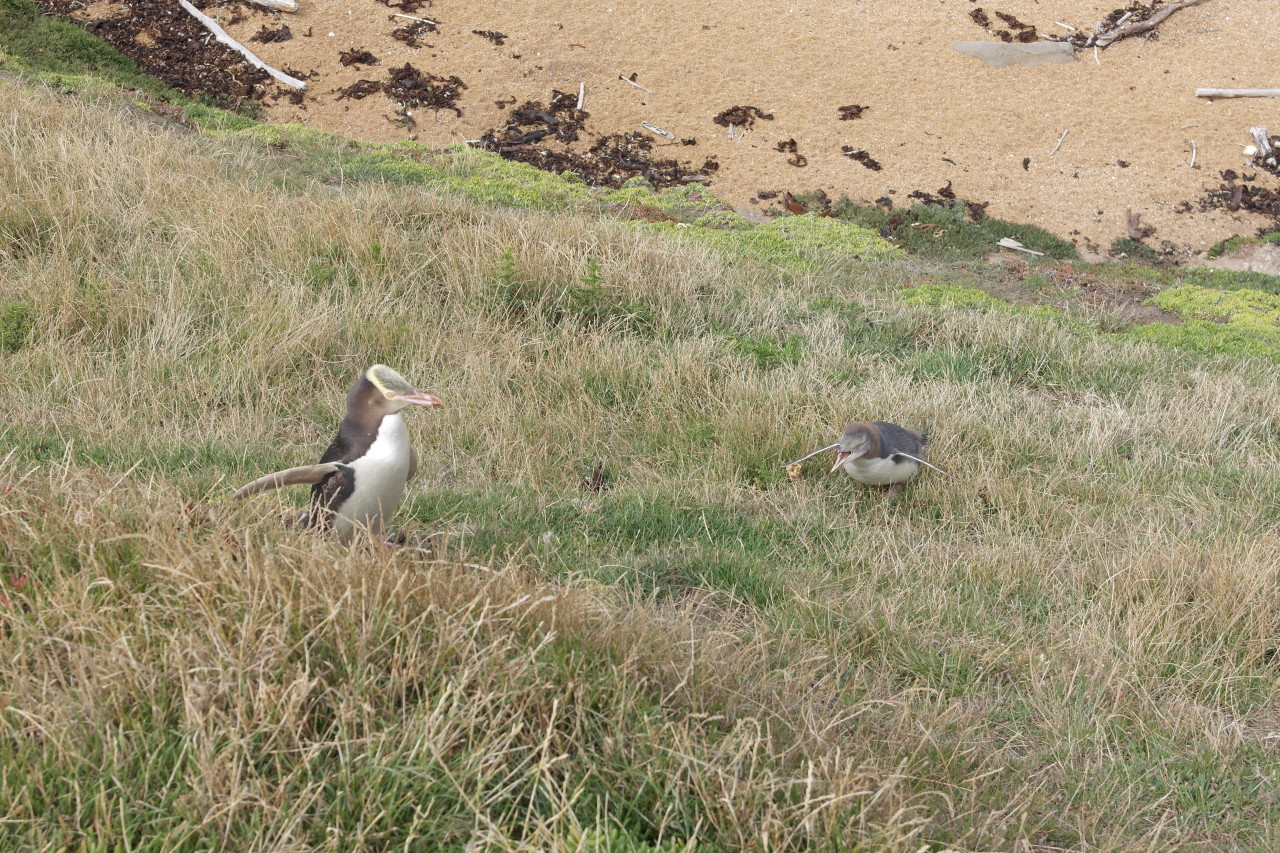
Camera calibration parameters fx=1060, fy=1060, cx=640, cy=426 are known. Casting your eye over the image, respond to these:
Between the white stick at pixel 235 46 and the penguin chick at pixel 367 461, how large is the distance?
39.7 feet

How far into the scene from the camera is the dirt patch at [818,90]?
14000 mm

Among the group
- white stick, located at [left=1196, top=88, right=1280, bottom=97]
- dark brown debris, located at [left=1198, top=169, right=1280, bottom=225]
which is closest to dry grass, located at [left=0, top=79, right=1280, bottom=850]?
dark brown debris, located at [left=1198, top=169, right=1280, bottom=225]

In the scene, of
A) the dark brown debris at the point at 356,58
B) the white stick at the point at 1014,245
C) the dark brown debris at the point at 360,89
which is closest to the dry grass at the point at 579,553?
the white stick at the point at 1014,245

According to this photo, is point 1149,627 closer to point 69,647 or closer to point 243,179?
point 69,647

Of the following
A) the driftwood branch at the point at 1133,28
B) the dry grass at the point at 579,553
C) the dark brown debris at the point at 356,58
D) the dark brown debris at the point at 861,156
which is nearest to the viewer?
the dry grass at the point at 579,553

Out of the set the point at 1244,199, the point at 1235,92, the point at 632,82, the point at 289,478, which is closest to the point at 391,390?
the point at 289,478

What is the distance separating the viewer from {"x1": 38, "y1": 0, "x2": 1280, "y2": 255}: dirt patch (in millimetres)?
14000

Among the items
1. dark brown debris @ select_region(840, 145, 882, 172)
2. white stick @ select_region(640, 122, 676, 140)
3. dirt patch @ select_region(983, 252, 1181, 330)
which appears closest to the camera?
dirt patch @ select_region(983, 252, 1181, 330)

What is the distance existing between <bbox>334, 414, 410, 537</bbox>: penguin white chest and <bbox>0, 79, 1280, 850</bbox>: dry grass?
415 millimetres

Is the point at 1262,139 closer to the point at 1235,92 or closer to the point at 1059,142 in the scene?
the point at 1235,92

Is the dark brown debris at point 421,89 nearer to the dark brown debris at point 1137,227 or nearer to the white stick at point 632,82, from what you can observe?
the white stick at point 632,82

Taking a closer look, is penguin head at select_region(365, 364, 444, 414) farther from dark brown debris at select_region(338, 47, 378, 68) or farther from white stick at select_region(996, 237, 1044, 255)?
dark brown debris at select_region(338, 47, 378, 68)

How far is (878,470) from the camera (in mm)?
5984

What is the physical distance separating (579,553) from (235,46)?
1339 cm
